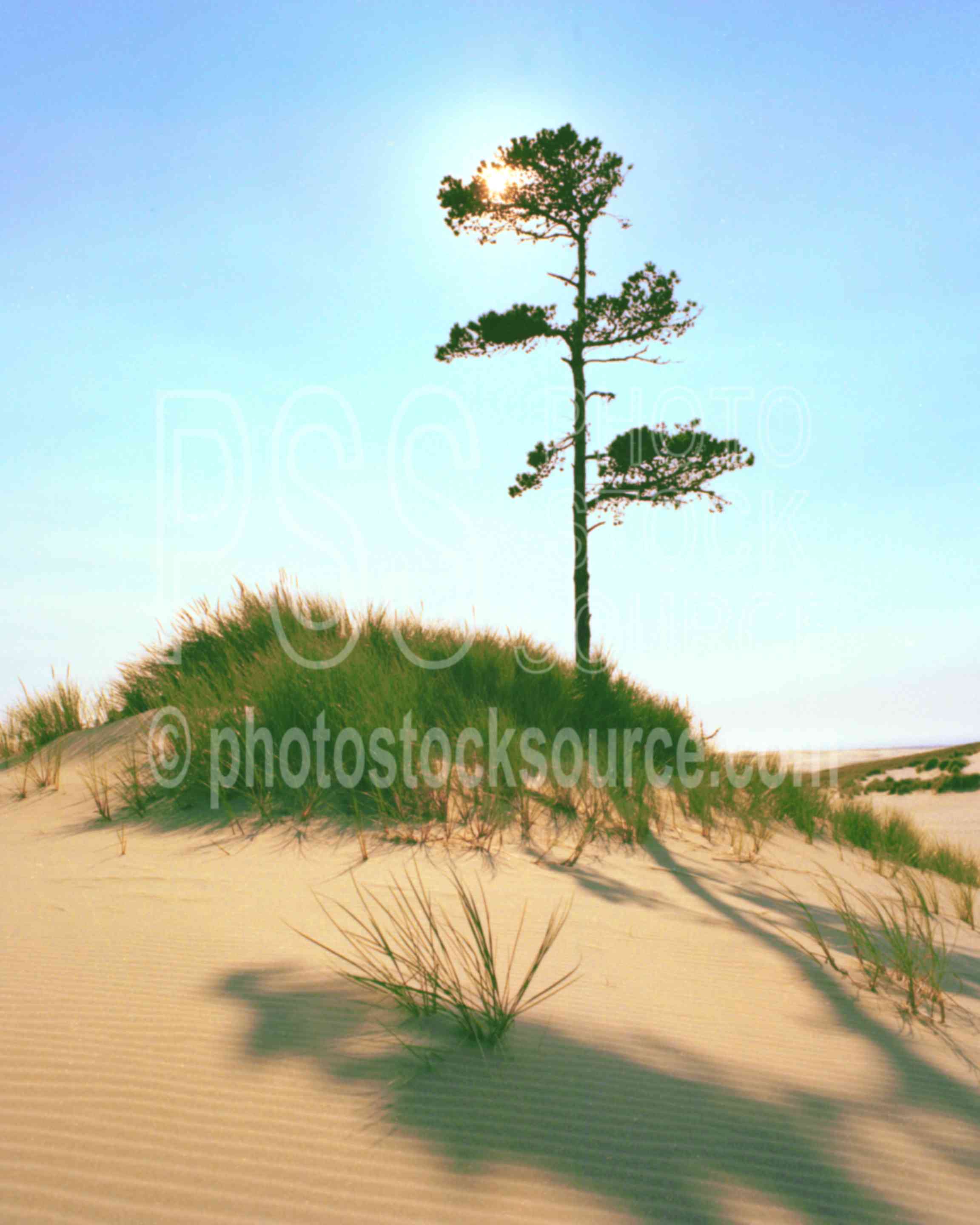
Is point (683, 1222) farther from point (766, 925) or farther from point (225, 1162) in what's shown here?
point (766, 925)

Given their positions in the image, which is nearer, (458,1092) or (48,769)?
(458,1092)

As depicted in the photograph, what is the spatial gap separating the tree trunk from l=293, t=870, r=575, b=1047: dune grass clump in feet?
32.8

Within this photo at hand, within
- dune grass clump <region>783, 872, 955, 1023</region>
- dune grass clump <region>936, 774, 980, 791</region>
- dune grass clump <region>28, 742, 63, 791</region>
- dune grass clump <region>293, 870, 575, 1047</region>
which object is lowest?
dune grass clump <region>936, 774, 980, 791</region>

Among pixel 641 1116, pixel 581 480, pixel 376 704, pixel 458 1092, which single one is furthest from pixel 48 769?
pixel 581 480

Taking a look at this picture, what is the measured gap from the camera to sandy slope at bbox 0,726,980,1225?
1541 millimetres

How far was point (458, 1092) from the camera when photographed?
1.85 m

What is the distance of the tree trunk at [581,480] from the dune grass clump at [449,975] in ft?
32.8

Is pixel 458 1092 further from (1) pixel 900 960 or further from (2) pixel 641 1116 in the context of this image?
(1) pixel 900 960

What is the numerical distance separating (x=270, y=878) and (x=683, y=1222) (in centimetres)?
304

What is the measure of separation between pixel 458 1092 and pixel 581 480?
39.9 ft

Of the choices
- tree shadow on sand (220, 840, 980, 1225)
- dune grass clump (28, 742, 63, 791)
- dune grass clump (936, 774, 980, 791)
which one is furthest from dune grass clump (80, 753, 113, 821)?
dune grass clump (936, 774, 980, 791)

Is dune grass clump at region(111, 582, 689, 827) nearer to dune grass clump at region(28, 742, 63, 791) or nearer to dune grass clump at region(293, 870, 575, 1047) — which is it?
dune grass clump at region(28, 742, 63, 791)

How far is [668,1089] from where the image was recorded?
1.97 meters

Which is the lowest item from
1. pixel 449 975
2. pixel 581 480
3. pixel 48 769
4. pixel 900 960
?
pixel 900 960
